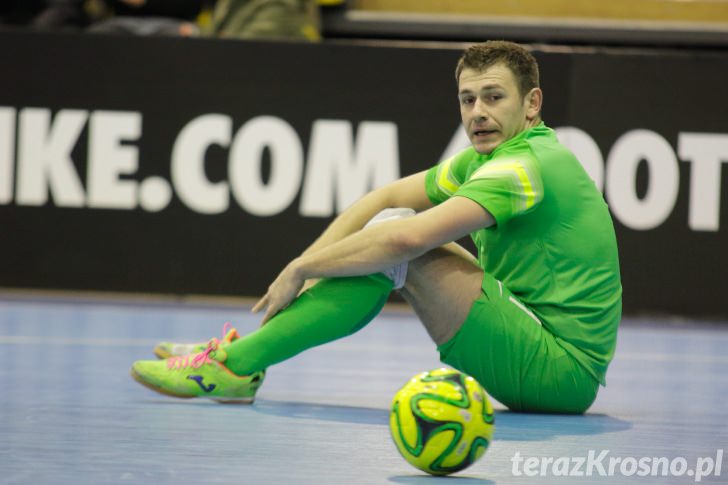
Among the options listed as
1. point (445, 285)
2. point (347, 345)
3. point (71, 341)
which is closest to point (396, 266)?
point (445, 285)

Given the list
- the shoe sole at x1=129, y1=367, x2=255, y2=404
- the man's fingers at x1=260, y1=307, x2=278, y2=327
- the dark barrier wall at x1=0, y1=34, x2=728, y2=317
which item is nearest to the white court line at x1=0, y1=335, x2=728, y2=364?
the dark barrier wall at x1=0, y1=34, x2=728, y2=317

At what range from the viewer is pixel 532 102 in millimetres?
4375

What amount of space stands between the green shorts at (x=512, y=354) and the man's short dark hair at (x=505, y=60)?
0.69 metres

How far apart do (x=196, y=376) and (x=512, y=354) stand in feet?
3.58

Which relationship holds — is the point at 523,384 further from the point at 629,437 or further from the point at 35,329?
the point at 35,329

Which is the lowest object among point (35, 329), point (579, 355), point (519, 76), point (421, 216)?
point (35, 329)

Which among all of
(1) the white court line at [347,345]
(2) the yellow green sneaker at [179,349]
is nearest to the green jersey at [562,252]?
(2) the yellow green sneaker at [179,349]

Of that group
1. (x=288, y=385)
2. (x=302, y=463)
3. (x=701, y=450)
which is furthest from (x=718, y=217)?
(x=302, y=463)

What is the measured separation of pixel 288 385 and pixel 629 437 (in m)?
1.63

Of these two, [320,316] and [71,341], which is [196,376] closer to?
[320,316]

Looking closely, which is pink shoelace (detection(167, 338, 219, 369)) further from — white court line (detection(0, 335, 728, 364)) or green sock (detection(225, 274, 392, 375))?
white court line (detection(0, 335, 728, 364))

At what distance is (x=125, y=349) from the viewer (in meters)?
6.14

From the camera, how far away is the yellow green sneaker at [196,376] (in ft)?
14.3

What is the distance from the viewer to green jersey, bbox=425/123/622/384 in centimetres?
423
